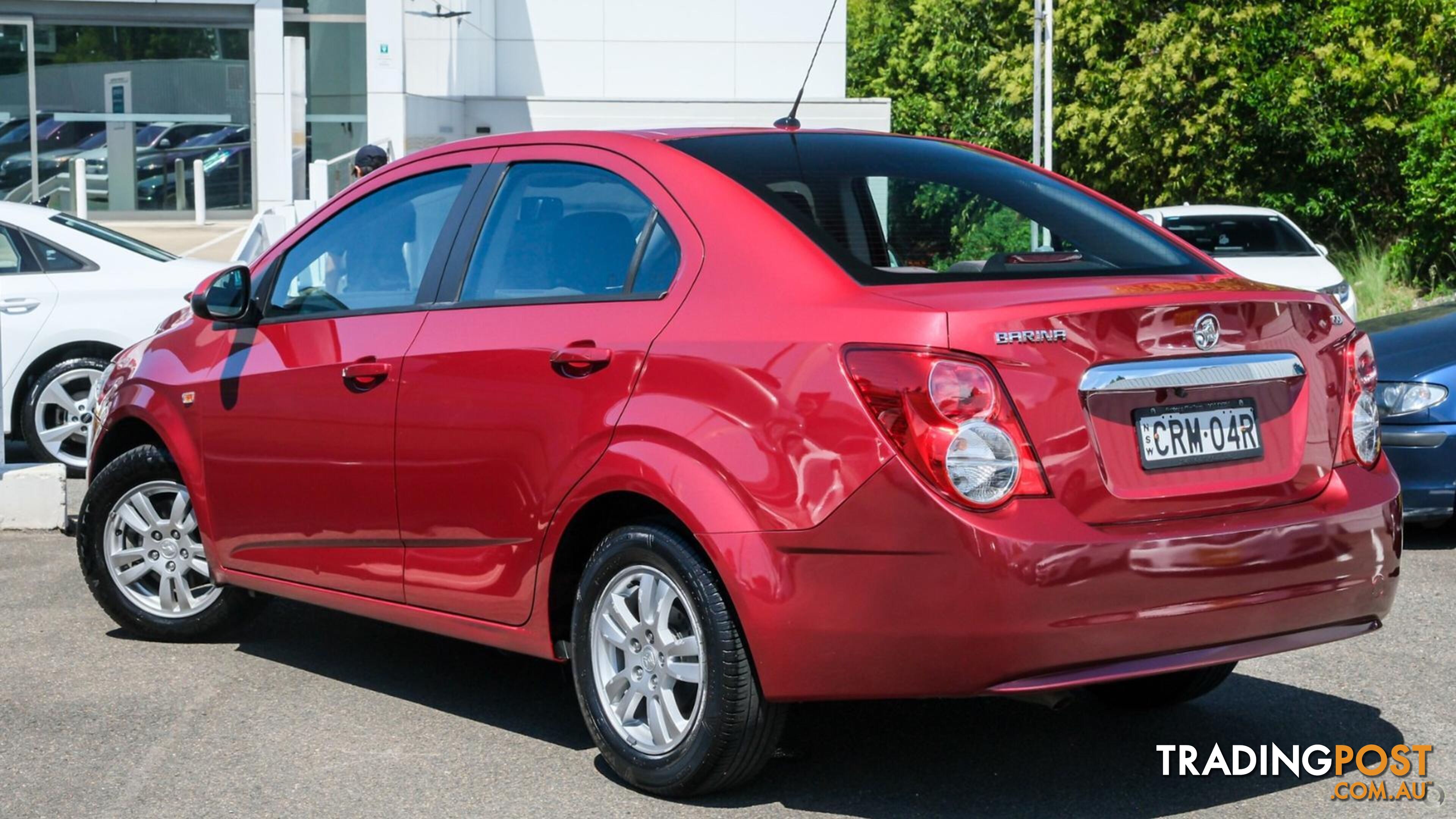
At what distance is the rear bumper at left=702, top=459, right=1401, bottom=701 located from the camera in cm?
383

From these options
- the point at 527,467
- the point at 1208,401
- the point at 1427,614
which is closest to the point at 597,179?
the point at 527,467

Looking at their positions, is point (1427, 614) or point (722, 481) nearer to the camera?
point (722, 481)

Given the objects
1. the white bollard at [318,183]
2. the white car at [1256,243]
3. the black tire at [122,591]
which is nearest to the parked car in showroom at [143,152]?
the white bollard at [318,183]

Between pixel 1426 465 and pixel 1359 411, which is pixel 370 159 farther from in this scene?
pixel 1359 411

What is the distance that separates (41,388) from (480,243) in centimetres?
612

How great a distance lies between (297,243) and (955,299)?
2552 mm

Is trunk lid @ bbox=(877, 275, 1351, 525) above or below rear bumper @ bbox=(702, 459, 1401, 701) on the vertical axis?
above

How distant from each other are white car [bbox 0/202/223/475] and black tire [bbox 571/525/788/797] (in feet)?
20.8

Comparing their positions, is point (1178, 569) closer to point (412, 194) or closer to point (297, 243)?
point (412, 194)

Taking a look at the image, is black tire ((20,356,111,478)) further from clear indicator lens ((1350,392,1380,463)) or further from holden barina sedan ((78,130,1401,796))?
clear indicator lens ((1350,392,1380,463))

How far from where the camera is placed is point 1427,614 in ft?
21.9

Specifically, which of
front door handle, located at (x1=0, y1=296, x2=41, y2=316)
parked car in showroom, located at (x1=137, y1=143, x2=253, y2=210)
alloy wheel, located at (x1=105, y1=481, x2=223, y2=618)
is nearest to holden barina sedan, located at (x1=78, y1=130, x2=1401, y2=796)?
alloy wheel, located at (x1=105, y1=481, x2=223, y2=618)

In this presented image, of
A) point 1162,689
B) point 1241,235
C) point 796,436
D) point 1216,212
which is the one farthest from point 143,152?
point 796,436

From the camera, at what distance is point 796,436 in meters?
3.97
